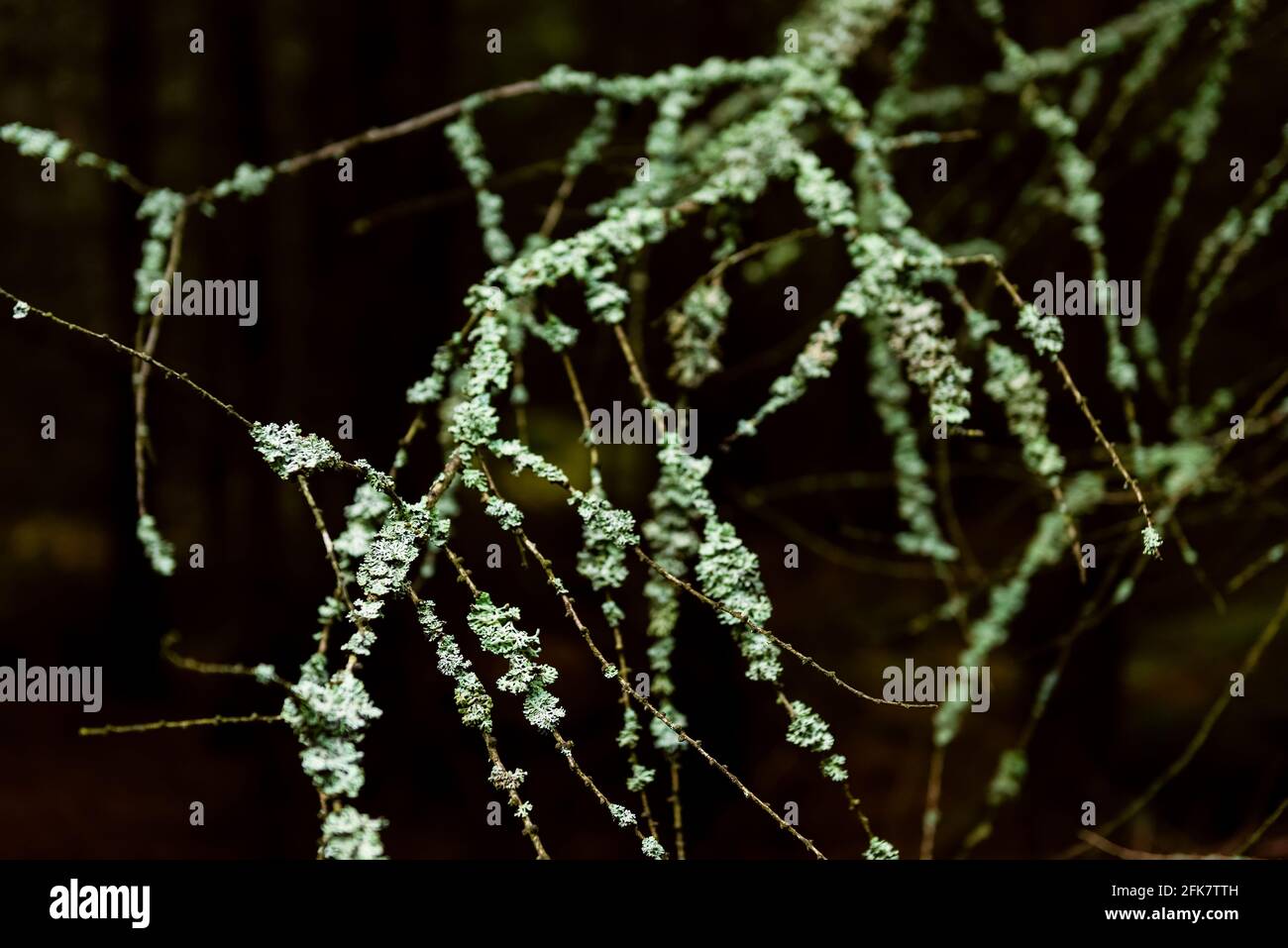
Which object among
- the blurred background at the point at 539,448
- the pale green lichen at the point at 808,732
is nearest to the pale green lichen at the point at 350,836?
the pale green lichen at the point at 808,732

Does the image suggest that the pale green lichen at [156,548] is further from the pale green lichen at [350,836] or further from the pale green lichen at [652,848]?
the pale green lichen at [652,848]

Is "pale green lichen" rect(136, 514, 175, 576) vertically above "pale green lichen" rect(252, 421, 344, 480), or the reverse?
"pale green lichen" rect(252, 421, 344, 480)

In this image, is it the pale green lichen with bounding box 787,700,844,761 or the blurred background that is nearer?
the pale green lichen with bounding box 787,700,844,761

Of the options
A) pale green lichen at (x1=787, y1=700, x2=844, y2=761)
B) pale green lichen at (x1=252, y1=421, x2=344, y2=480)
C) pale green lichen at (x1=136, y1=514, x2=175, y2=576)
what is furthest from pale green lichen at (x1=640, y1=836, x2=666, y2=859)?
pale green lichen at (x1=136, y1=514, x2=175, y2=576)

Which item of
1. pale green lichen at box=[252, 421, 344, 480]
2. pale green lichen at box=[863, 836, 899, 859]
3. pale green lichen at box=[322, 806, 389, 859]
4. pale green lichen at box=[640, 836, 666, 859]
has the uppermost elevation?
pale green lichen at box=[252, 421, 344, 480]

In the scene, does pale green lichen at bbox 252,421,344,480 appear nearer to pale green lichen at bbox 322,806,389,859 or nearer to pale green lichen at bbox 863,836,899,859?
pale green lichen at bbox 322,806,389,859

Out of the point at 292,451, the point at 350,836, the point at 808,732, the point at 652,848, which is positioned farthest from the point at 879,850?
the point at 292,451

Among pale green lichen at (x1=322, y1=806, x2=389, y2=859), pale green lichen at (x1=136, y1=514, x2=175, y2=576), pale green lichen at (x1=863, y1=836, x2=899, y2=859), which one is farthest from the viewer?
pale green lichen at (x1=136, y1=514, x2=175, y2=576)

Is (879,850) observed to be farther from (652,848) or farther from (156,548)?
(156,548)
